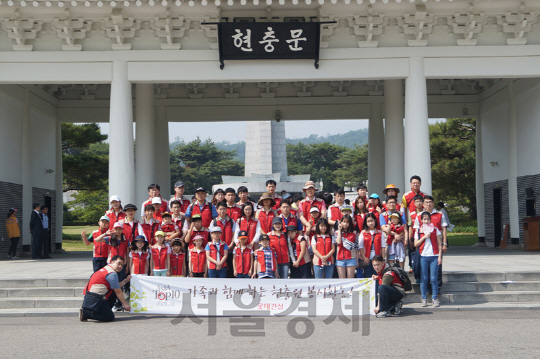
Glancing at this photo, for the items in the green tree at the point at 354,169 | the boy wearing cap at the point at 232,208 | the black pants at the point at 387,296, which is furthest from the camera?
the green tree at the point at 354,169

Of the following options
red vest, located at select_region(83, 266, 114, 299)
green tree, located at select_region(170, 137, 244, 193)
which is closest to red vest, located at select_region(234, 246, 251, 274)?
red vest, located at select_region(83, 266, 114, 299)

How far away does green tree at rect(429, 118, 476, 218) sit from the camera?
28.7 m

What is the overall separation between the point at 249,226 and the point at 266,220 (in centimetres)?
36

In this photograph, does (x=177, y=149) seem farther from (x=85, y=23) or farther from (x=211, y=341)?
(x=211, y=341)

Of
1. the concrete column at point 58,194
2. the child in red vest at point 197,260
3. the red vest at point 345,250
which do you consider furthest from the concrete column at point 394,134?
the concrete column at point 58,194

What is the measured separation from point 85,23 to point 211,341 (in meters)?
9.04

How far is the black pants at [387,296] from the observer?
813 centimetres

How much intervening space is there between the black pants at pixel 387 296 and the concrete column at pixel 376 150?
1041 centimetres

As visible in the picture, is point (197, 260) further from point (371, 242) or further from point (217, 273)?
point (371, 242)

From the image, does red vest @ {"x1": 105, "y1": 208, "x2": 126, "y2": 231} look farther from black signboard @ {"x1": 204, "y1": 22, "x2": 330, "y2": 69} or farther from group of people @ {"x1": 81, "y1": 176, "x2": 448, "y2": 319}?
black signboard @ {"x1": 204, "y1": 22, "x2": 330, "y2": 69}

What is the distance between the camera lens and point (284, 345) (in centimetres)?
634

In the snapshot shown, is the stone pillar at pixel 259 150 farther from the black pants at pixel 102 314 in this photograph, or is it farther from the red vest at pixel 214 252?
the black pants at pixel 102 314

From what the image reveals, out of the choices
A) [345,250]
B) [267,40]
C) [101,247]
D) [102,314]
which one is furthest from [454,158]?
[102,314]

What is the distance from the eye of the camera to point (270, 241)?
8.86 m
